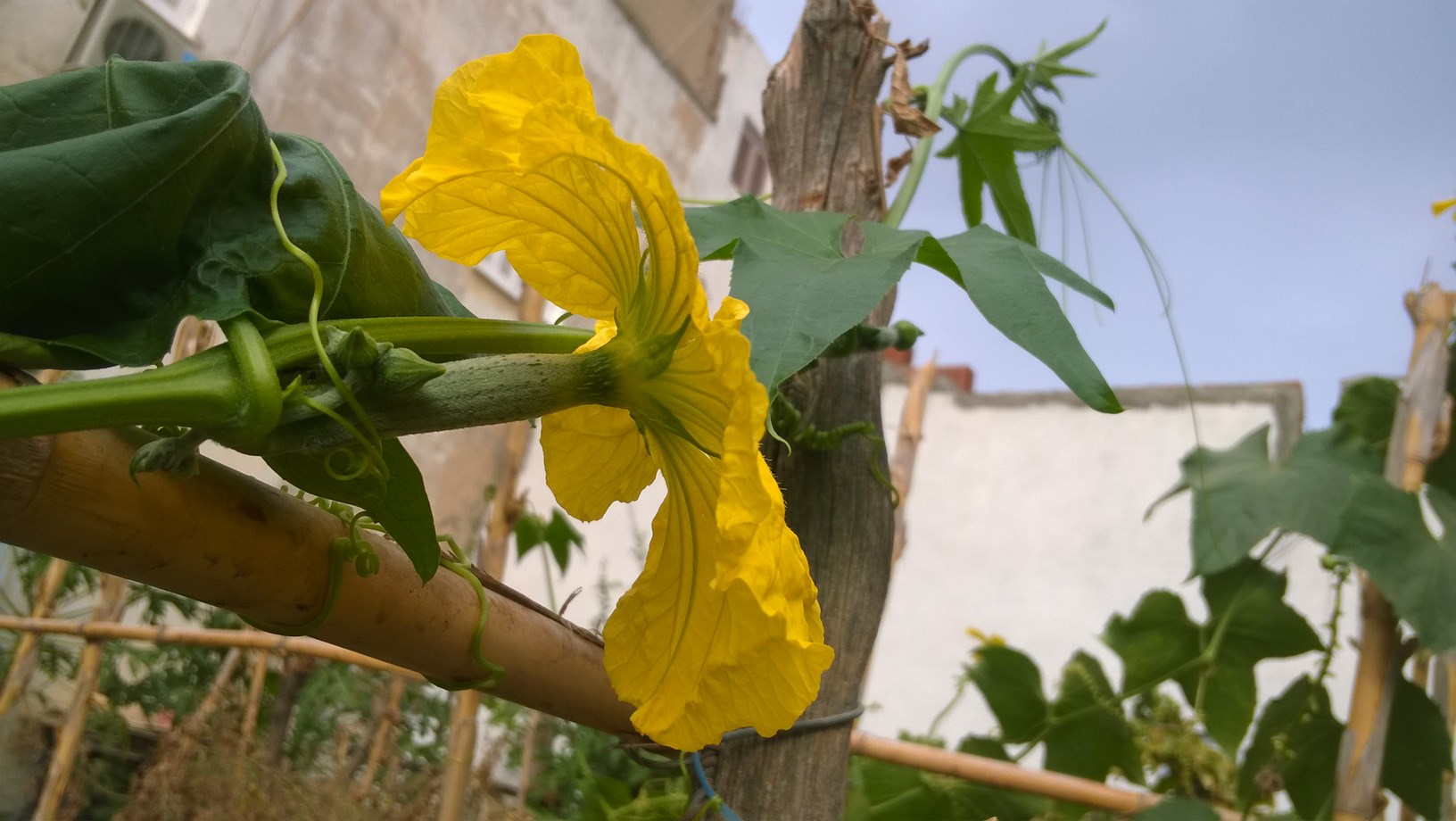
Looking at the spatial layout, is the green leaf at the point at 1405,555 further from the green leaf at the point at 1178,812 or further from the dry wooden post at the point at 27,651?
the dry wooden post at the point at 27,651

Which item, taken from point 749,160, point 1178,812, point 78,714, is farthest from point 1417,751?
point 749,160

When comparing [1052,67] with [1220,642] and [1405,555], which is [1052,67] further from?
[1220,642]

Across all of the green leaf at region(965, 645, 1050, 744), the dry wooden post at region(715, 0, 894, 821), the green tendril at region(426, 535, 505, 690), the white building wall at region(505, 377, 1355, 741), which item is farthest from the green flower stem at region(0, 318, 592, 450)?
the white building wall at region(505, 377, 1355, 741)

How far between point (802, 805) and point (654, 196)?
413mm

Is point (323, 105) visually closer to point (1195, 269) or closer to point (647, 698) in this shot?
point (1195, 269)

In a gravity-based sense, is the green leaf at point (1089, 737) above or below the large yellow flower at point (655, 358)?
below

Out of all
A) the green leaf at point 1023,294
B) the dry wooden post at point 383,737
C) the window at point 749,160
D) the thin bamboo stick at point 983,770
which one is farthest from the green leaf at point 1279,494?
the window at point 749,160

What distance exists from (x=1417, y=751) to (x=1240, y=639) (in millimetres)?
192

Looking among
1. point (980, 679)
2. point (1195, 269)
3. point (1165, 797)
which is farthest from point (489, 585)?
point (1195, 269)

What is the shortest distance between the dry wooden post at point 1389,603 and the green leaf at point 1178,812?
0.19m

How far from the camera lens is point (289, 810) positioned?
46.5 inches

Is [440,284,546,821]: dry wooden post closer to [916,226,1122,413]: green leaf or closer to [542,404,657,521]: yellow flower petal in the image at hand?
[542,404,657,521]: yellow flower petal

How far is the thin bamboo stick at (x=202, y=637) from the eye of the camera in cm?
87

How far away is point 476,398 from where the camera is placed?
0.30 metres
